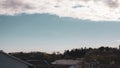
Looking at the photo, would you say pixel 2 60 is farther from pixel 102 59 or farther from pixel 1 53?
pixel 102 59

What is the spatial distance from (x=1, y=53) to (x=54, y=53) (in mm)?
93655

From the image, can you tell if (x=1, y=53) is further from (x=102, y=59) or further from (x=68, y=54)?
(x=68, y=54)

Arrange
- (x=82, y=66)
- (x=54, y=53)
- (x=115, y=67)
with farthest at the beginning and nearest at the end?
(x=54, y=53) → (x=82, y=66) → (x=115, y=67)

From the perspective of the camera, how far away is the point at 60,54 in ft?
447

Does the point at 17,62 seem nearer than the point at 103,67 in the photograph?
Yes

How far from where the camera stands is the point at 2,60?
42.0 m

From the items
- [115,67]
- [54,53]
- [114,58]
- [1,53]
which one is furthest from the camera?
[54,53]

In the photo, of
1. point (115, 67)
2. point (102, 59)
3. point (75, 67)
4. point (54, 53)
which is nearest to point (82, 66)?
point (75, 67)

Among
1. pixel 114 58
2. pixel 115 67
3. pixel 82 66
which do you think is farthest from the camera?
pixel 114 58

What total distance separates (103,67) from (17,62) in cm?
1837

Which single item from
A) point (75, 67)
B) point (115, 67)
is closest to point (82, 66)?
point (75, 67)

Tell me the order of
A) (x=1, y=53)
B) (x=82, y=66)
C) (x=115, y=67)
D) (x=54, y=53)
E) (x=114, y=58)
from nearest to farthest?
(x=1, y=53)
(x=115, y=67)
(x=82, y=66)
(x=114, y=58)
(x=54, y=53)

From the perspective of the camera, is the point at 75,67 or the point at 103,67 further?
the point at 75,67

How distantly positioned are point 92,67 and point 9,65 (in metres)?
19.1
